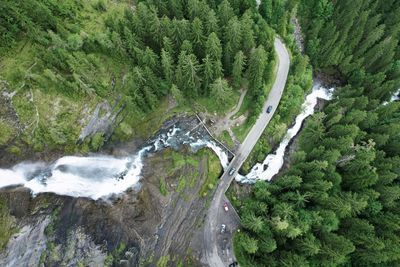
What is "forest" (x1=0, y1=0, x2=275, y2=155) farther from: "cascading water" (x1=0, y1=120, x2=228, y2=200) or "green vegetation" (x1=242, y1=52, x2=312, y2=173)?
"green vegetation" (x1=242, y1=52, x2=312, y2=173)

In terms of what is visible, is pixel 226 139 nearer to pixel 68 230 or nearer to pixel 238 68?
pixel 238 68

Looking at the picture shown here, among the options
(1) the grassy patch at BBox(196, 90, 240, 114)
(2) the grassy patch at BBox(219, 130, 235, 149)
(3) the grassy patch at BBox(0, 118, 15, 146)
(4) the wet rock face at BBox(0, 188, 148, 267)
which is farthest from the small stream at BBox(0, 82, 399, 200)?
(3) the grassy patch at BBox(0, 118, 15, 146)

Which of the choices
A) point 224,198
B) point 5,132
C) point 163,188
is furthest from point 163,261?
point 5,132

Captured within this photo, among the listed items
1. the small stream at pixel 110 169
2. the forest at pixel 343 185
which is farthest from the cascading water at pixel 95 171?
the forest at pixel 343 185

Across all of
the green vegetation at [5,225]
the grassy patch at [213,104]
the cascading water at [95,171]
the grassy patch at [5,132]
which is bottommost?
the green vegetation at [5,225]

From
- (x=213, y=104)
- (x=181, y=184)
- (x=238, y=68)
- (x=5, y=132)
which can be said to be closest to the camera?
(x=238, y=68)

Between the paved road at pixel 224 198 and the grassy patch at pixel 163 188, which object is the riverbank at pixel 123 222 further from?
the paved road at pixel 224 198

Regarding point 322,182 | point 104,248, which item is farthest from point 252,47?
point 104,248

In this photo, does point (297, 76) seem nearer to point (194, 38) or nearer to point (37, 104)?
point (194, 38)
